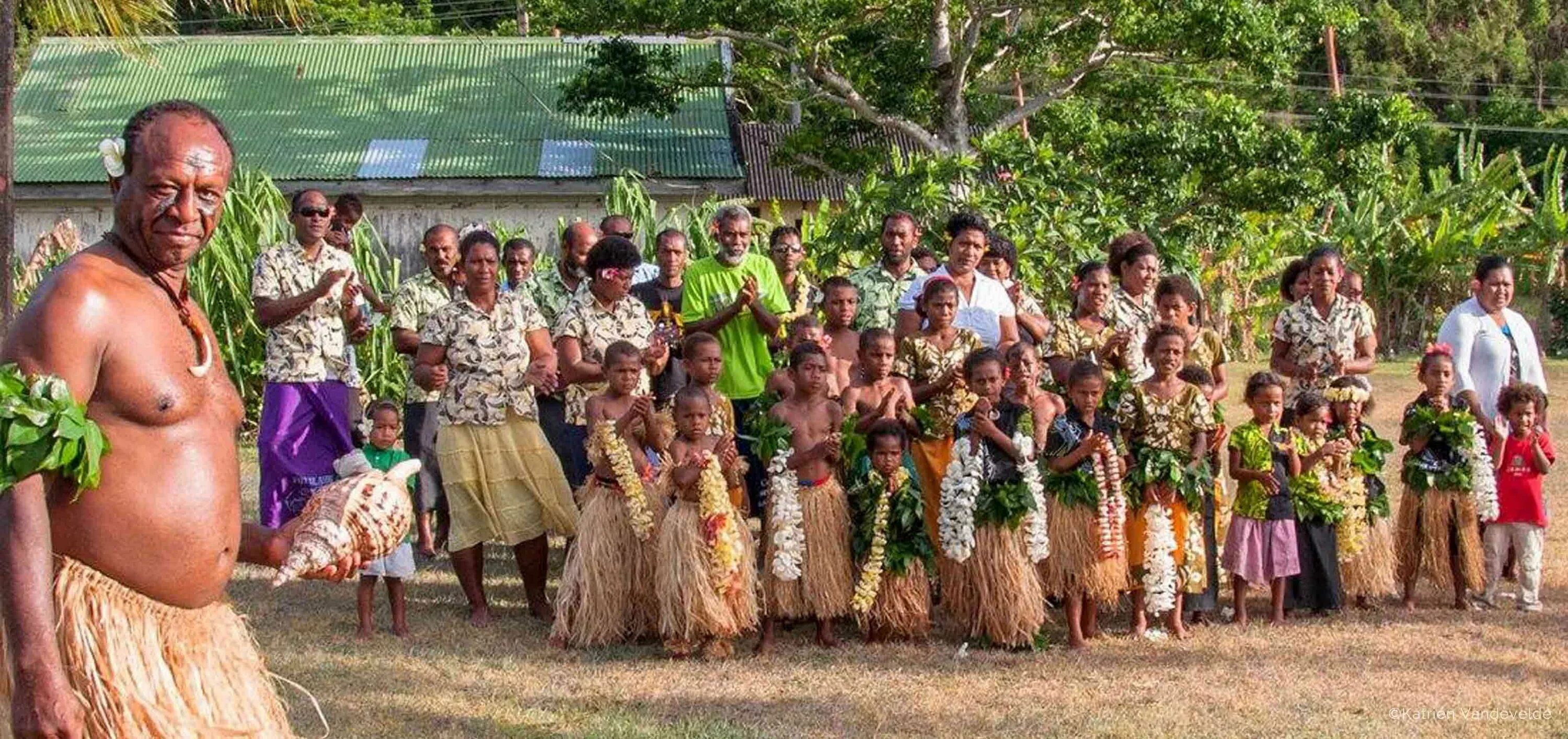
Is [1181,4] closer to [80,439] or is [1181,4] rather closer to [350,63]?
[350,63]

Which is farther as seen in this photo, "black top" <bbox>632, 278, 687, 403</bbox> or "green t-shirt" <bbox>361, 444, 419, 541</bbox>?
"black top" <bbox>632, 278, 687, 403</bbox>

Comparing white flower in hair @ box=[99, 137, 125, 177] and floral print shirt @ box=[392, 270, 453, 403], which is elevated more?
floral print shirt @ box=[392, 270, 453, 403]

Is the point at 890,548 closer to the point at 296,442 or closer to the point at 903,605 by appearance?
the point at 903,605

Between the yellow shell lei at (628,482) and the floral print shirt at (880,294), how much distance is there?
64.2 inches

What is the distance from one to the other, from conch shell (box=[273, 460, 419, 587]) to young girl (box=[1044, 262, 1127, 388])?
16.2 ft

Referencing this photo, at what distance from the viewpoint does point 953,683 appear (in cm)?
687

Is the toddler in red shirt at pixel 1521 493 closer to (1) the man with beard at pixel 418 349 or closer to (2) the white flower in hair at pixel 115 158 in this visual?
(1) the man with beard at pixel 418 349

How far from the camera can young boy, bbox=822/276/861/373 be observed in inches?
330

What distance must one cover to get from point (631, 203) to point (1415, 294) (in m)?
16.5

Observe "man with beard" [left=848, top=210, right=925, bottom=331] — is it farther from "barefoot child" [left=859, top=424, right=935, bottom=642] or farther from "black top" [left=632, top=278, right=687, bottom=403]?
"barefoot child" [left=859, top=424, right=935, bottom=642]

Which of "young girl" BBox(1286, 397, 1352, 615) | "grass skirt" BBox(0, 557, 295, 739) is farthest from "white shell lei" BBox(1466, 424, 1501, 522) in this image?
"grass skirt" BBox(0, 557, 295, 739)

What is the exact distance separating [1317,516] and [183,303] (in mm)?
6062

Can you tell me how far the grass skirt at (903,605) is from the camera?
298 inches

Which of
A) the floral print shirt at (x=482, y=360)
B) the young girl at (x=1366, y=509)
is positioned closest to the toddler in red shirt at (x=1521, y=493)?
the young girl at (x=1366, y=509)
